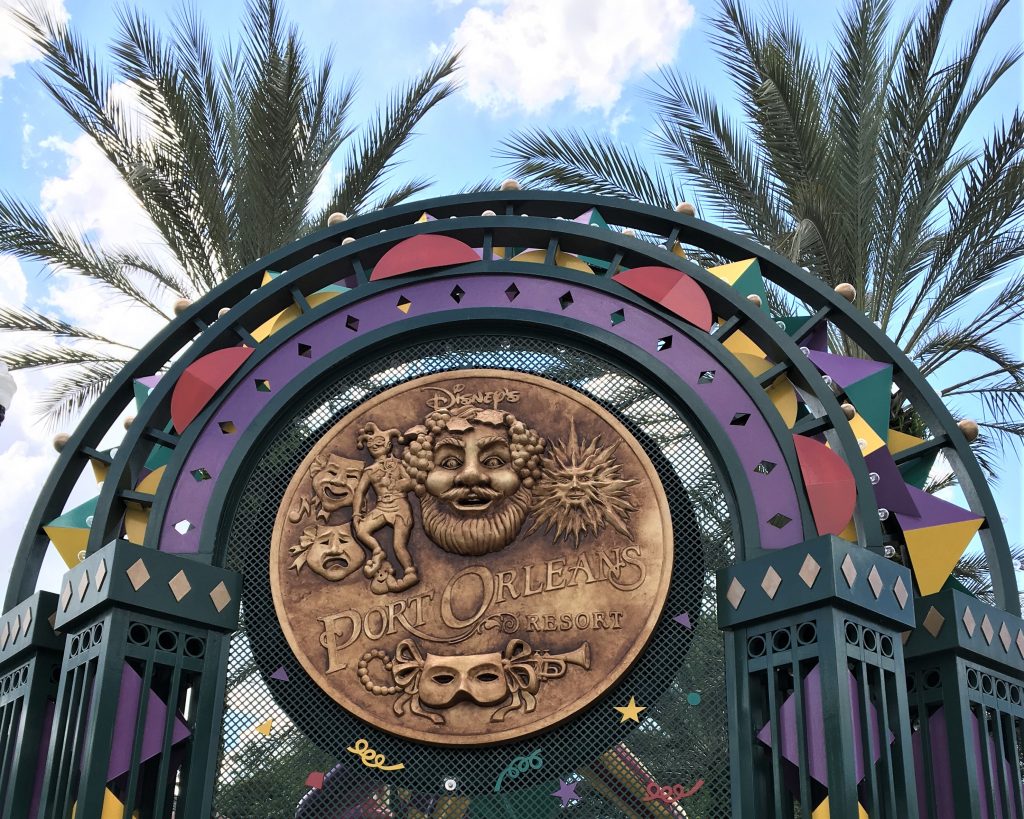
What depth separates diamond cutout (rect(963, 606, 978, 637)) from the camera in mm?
6398

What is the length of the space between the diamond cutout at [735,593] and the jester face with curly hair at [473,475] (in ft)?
3.92

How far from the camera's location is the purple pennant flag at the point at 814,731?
18.7 feet

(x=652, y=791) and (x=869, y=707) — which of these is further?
(x=652, y=791)

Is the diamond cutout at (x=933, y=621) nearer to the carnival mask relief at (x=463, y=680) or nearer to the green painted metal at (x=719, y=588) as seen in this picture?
the green painted metal at (x=719, y=588)

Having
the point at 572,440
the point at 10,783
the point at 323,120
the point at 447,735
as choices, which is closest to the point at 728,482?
the point at 572,440

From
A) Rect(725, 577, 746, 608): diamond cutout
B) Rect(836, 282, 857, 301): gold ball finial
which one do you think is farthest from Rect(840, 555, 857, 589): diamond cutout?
Rect(836, 282, 857, 301): gold ball finial

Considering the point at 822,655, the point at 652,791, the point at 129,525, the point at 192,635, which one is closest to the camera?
the point at 822,655

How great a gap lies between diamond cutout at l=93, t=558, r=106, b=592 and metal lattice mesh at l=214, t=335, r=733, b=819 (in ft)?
2.58

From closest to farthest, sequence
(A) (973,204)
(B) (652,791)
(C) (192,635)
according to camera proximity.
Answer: (B) (652,791)
(C) (192,635)
(A) (973,204)

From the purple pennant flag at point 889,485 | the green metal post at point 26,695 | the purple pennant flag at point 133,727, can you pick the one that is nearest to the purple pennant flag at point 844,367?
the purple pennant flag at point 889,485

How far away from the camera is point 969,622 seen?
642 cm

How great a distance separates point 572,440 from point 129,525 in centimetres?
252

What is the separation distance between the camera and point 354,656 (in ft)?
21.9

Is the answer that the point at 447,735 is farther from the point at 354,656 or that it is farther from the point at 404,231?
the point at 404,231
